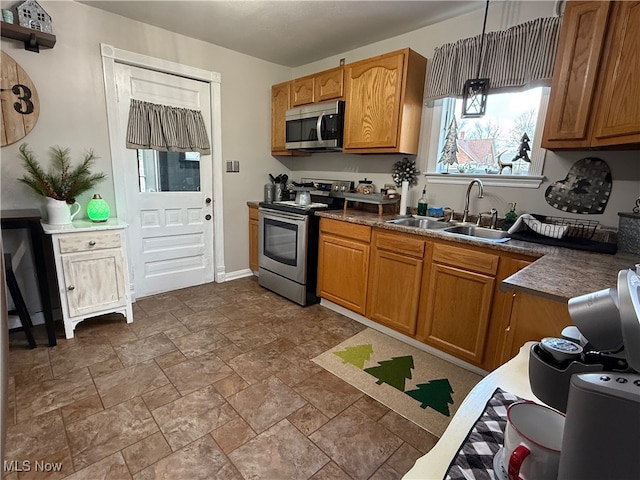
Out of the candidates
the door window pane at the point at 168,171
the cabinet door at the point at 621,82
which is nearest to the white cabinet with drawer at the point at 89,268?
the door window pane at the point at 168,171

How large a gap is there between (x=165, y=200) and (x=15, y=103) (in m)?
1.26

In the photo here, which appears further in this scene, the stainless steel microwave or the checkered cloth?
the stainless steel microwave

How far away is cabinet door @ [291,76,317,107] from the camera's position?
3.25m

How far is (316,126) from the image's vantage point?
3.18 metres

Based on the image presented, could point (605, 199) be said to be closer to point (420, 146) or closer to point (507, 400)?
point (420, 146)

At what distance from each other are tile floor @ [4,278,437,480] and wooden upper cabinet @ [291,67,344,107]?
7.26ft

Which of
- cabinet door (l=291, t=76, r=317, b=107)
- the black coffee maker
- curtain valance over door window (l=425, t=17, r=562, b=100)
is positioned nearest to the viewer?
the black coffee maker

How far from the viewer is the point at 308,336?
8.41ft

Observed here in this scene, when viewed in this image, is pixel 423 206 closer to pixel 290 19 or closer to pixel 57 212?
pixel 290 19

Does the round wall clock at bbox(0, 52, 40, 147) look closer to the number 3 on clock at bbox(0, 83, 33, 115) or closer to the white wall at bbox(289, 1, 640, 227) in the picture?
the number 3 on clock at bbox(0, 83, 33, 115)

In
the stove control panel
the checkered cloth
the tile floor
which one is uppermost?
the stove control panel

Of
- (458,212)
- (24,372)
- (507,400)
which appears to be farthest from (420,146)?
(24,372)

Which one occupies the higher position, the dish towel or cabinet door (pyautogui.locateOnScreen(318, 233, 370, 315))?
the dish towel

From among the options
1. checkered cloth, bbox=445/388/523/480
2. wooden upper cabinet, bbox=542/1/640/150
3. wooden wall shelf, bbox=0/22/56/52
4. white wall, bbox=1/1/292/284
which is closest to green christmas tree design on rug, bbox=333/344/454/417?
checkered cloth, bbox=445/388/523/480
